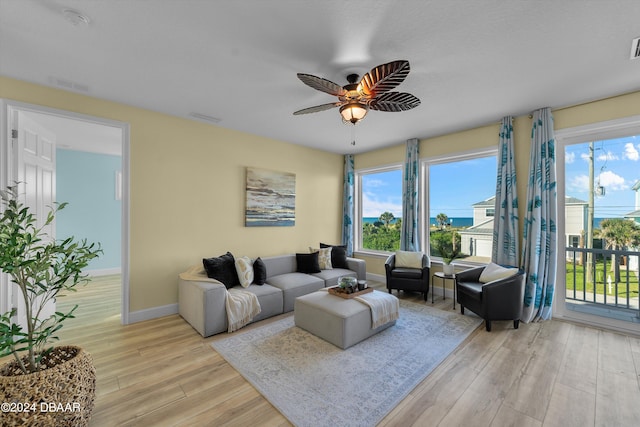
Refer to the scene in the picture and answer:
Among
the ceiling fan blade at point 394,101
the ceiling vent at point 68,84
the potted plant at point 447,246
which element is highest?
the ceiling vent at point 68,84

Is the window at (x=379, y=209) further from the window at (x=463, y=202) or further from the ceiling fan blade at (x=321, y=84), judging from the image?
the ceiling fan blade at (x=321, y=84)

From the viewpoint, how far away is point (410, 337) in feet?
9.68

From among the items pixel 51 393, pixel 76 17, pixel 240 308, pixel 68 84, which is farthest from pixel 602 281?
pixel 68 84

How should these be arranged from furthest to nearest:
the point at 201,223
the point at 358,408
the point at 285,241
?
1. the point at 285,241
2. the point at 201,223
3. the point at 358,408

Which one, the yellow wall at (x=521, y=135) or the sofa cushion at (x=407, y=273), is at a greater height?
the yellow wall at (x=521, y=135)

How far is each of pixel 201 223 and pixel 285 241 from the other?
1593mm

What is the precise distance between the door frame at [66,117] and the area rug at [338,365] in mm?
1576

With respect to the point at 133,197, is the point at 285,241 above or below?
below

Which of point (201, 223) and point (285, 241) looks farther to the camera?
point (285, 241)

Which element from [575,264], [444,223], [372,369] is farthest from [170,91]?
[575,264]

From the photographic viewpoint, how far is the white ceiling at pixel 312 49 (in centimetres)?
181

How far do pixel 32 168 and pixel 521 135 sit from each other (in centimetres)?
639

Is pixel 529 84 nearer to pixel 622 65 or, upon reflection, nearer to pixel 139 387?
pixel 622 65

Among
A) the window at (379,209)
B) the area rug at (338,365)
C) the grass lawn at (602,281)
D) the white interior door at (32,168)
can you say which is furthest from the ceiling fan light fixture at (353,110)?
the grass lawn at (602,281)
